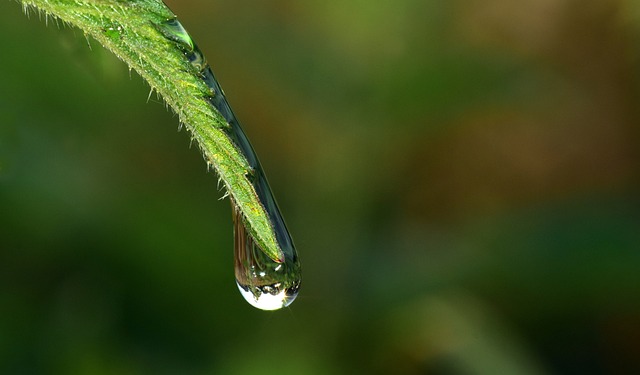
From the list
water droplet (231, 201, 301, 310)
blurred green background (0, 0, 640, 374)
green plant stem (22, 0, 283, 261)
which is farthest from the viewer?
blurred green background (0, 0, 640, 374)

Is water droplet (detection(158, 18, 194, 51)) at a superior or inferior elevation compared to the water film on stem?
superior

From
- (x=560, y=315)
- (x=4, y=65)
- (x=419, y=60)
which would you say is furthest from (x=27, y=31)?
(x=560, y=315)

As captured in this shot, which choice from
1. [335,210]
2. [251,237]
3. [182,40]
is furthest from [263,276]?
[335,210]

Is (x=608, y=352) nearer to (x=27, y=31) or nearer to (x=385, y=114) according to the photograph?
(x=385, y=114)

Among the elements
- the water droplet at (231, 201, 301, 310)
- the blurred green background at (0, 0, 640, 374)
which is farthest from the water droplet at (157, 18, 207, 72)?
the blurred green background at (0, 0, 640, 374)

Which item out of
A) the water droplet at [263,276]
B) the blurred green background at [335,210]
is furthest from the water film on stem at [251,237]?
the blurred green background at [335,210]

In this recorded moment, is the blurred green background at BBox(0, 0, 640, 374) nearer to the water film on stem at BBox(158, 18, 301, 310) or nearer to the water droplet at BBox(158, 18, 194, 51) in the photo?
the water film on stem at BBox(158, 18, 301, 310)
